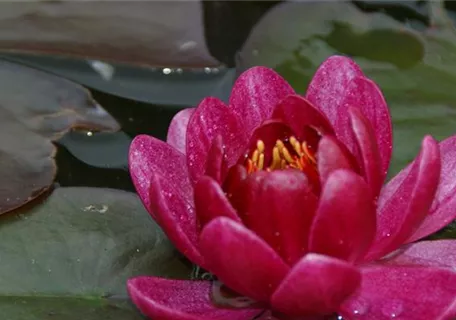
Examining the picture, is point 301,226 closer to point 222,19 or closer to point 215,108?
point 215,108

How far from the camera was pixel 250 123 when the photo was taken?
108 centimetres

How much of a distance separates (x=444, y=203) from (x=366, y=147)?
0.18 m

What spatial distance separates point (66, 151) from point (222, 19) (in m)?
0.49

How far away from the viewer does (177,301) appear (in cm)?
99

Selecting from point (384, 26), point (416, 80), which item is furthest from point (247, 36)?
point (416, 80)

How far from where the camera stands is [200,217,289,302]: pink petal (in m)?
0.84

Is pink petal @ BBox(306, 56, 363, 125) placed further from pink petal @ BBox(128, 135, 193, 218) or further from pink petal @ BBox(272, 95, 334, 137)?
pink petal @ BBox(128, 135, 193, 218)

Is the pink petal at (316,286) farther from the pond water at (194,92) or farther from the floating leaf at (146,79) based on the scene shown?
the floating leaf at (146,79)

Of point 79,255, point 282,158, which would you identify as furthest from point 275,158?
point 79,255

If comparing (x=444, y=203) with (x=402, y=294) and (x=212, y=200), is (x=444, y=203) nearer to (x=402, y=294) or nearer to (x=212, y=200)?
(x=402, y=294)

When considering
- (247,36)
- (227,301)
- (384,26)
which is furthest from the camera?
(247,36)

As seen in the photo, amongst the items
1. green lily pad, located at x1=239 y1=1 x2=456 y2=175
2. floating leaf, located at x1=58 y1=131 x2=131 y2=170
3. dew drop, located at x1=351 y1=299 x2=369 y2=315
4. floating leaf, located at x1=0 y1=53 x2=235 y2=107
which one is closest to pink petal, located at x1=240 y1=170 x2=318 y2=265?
dew drop, located at x1=351 y1=299 x2=369 y2=315

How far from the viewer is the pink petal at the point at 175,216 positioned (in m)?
0.93

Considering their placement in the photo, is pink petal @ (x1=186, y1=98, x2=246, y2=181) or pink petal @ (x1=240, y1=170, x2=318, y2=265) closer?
pink petal @ (x1=240, y1=170, x2=318, y2=265)
